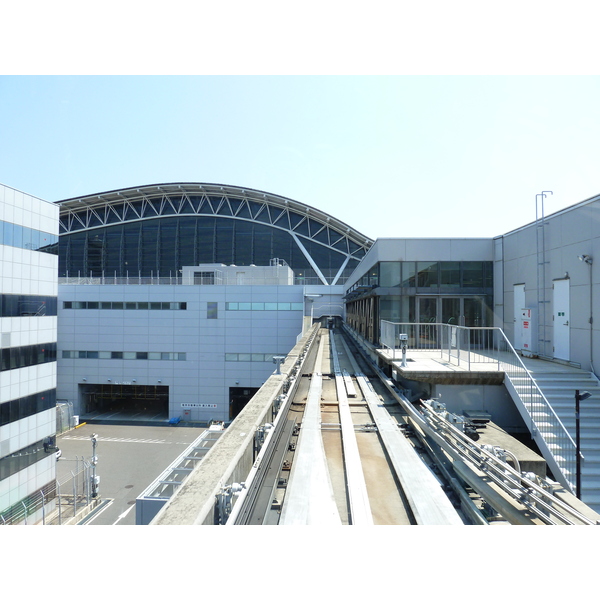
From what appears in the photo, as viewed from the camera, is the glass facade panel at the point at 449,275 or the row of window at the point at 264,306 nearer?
the glass facade panel at the point at 449,275

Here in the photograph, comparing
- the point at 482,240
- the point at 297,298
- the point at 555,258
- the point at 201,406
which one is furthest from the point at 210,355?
the point at 555,258

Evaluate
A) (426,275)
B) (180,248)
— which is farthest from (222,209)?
(426,275)

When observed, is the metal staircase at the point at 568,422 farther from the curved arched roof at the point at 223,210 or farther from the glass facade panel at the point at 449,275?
the curved arched roof at the point at 223,210

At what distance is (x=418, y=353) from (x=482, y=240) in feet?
17.7

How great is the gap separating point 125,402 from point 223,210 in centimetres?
2528

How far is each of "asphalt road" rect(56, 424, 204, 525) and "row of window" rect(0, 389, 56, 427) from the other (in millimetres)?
3054

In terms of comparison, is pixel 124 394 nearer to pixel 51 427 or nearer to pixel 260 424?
pixel 51 427

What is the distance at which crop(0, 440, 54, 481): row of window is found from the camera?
1212 centimetres

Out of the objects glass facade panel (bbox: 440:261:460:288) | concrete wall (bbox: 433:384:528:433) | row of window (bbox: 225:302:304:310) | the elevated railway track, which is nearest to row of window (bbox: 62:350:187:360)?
row of window (bbox: 225:302:304:310)

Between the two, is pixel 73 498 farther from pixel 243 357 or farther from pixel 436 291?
pixel 436 291

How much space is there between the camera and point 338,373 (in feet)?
26.6

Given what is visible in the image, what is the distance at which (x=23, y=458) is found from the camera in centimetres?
1296

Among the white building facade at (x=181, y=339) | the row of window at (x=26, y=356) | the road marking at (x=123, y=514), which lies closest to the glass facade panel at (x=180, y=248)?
the white building facade at (x=181, y=339)

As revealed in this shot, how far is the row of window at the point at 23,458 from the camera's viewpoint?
12125 millimetres
